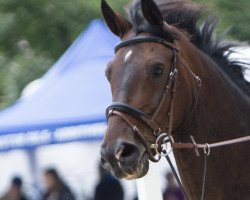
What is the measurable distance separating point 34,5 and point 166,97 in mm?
9075

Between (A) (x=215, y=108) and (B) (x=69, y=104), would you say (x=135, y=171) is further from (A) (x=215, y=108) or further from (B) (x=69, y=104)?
(B) (x=69, y=104)

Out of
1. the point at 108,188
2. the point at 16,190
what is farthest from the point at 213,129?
the point at 16,190

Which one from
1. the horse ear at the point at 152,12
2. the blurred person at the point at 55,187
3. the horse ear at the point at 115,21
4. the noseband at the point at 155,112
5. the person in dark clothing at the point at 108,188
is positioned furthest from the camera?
the blurred person at the point at 55,187

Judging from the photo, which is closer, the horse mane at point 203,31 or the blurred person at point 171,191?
the horse mane at point 203,31

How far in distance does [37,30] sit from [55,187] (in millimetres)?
4022

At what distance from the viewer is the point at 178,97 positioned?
13.5 feet

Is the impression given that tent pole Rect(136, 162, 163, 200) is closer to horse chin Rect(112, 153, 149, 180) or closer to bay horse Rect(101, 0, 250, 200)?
bay horse Rect(101, 0, 250, 200)

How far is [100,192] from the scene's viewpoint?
9.10m

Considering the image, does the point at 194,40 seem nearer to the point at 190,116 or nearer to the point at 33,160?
the point at 190,116

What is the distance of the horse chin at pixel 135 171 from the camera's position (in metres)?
3.86

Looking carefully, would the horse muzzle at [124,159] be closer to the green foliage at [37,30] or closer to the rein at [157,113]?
the rein at [157,113]

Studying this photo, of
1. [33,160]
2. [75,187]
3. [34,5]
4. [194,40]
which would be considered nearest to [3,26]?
[34,5]

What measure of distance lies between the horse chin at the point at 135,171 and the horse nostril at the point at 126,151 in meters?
0.05

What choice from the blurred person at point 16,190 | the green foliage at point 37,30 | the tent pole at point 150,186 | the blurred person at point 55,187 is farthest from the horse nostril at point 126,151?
the green foliage at point 37,30
